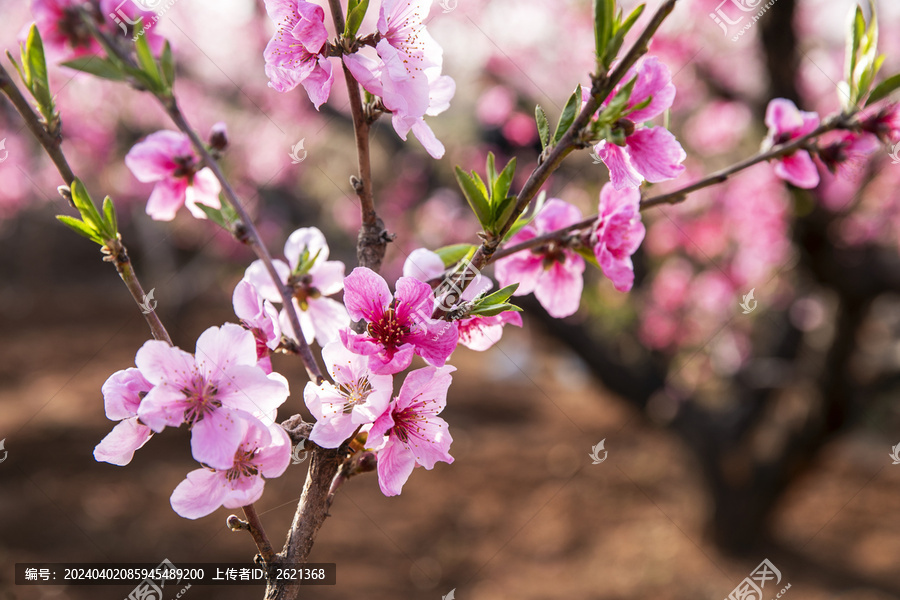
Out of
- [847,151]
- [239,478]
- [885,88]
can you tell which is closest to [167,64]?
[239,478]

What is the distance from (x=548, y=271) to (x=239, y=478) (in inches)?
22.3

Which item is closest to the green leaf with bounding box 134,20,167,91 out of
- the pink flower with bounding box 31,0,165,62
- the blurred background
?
the pink flower with bounding box 31,0,165,62

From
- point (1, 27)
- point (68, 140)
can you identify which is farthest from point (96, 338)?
point (1, 27)

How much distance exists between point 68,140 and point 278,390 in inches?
256

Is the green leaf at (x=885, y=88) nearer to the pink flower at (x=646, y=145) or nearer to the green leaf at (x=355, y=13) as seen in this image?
the pink flower at (x=646, y=145)

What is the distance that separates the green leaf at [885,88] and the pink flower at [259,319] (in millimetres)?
915

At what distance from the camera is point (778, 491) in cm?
370

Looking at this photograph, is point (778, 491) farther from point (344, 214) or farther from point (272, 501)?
point (344, 214)

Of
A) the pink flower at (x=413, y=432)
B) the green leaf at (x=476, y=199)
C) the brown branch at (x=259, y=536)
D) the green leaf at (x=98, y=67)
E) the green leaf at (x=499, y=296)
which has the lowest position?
the brown branch at (x=259, y=536)

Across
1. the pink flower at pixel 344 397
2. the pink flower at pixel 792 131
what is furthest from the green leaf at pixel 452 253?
the pink flower at pixel 792 131

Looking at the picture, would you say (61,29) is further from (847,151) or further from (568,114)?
(847,151)

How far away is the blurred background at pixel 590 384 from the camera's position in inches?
135

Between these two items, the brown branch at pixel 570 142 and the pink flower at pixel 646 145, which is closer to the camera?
the brown branch at pixel 570 142

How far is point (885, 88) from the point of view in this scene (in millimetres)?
861
